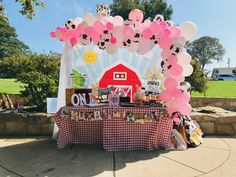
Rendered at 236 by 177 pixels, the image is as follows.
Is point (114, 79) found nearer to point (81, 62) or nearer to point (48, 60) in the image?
point (81, 62)

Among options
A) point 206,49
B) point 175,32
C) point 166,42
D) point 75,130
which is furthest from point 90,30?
point 206,49

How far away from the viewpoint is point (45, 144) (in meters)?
5.34

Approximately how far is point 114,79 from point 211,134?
2684 mm

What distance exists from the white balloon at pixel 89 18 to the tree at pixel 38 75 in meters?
2.43

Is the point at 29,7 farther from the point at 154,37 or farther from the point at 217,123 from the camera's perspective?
the point at 217,123

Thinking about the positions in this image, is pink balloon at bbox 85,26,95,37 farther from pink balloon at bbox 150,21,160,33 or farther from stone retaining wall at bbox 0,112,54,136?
stone retaining wall at bbox 0,112,54,136

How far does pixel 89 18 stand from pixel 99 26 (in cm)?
24

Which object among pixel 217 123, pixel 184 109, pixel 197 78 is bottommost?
pixel 217 123

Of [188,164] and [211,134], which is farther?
[211,134]

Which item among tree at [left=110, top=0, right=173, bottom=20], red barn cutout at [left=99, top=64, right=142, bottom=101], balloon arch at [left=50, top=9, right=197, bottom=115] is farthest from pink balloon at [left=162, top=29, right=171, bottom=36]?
tree at [left=110, top=0, right=173, bottom=20]

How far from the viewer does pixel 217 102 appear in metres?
10.4

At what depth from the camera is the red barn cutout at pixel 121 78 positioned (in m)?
6.85

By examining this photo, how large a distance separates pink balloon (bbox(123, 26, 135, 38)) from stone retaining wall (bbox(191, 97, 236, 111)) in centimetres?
615

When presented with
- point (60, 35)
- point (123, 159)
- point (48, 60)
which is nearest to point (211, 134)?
point (123, 159)
